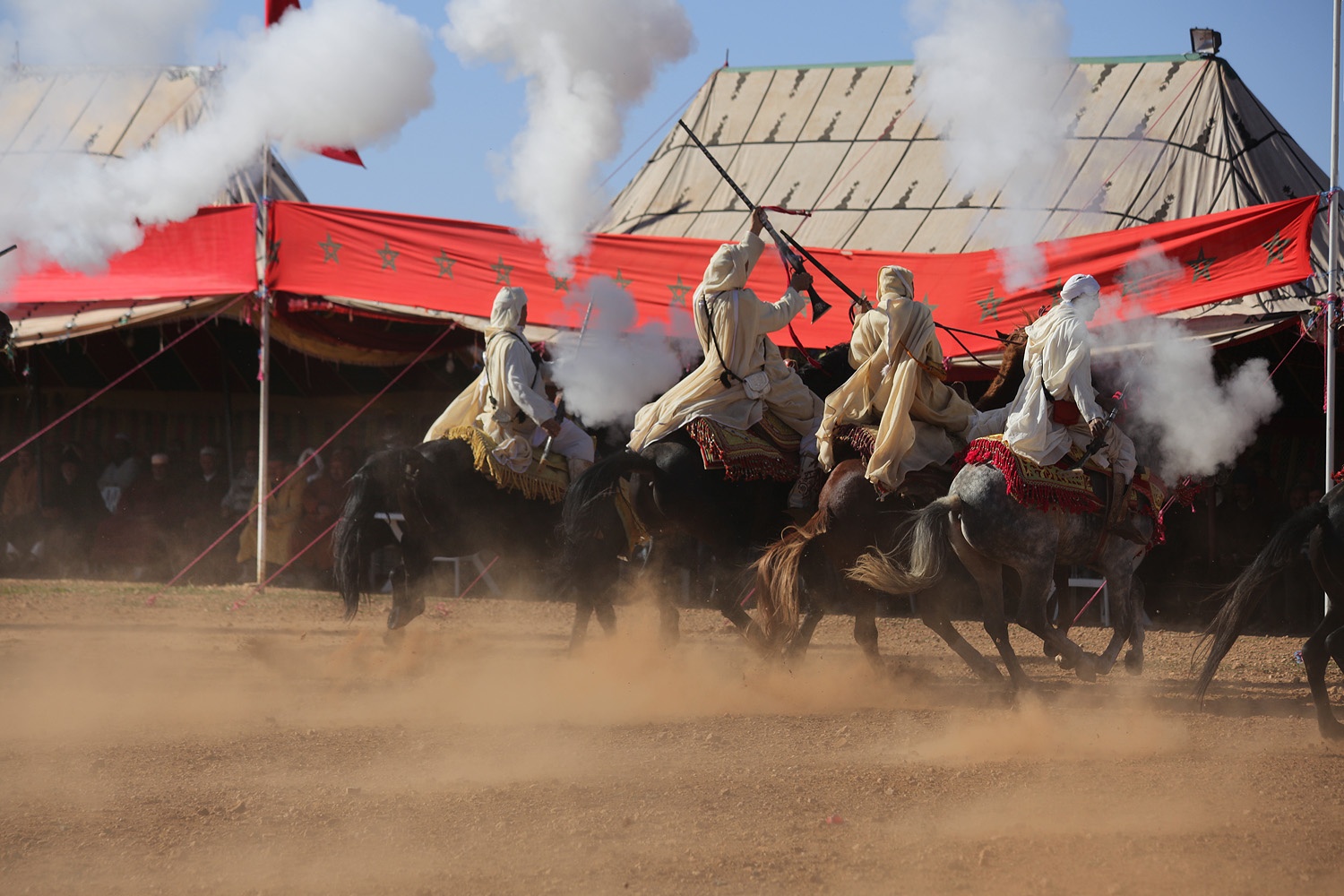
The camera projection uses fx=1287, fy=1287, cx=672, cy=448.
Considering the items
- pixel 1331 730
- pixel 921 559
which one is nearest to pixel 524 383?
pixel 921 559

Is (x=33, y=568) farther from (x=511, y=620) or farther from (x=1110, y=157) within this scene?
(x=1110, y=157)

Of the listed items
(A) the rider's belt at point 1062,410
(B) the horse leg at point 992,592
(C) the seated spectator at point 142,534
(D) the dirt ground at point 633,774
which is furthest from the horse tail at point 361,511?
(C) the seated spectator at point 142,534

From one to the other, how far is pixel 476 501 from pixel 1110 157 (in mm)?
7570

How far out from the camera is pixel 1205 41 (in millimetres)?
12609

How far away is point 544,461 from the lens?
7.99 meters

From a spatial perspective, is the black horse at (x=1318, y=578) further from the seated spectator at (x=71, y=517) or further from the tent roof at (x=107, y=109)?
the seated spectator at (x=71, y=517)

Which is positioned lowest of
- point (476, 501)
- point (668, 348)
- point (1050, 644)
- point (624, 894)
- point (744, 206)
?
point (624, 894)

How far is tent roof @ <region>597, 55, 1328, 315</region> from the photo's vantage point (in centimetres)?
1165

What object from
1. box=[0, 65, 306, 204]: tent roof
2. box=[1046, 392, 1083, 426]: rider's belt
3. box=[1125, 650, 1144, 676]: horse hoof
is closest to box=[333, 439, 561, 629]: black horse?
box=[1046, 392, 1083, 426]: rider's belt

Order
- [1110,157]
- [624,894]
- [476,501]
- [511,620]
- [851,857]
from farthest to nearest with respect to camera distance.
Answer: [1110,157] → [511,620] → [476,501] → [851,857] → [624,894]

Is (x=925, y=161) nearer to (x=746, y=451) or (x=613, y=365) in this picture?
(x=613, y=365)

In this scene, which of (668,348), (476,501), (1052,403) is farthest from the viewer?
(668,348)

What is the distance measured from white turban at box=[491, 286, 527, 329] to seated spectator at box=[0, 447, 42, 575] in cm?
725

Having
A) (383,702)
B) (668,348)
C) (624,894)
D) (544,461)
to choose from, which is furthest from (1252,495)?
(624,894)
